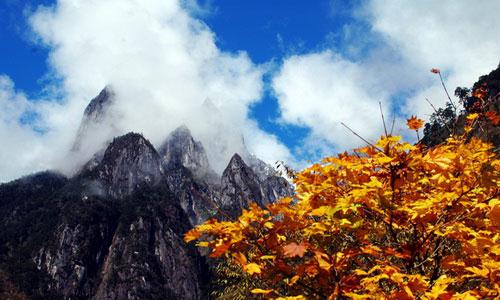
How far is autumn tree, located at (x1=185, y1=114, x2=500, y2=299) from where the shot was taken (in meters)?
4.35

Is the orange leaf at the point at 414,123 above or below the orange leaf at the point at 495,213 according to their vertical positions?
above

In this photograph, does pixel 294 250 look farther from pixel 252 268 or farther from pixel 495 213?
pixel 495 213

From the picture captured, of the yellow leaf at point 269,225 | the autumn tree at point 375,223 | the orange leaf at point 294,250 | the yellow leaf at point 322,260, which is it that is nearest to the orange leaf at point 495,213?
the autumn tree at point 375,223

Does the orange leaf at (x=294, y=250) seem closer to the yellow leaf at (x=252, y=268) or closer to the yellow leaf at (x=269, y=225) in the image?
the yellow leaf at (x=252, y=268)

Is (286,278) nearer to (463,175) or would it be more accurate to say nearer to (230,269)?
(463,175)

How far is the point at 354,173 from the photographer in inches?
192

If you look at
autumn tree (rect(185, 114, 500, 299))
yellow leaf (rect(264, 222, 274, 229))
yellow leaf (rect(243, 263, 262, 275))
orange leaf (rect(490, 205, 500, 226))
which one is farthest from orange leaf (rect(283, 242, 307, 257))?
orange leaf (rect(490, 205, 500, 226))

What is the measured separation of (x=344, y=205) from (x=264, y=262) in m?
1.27

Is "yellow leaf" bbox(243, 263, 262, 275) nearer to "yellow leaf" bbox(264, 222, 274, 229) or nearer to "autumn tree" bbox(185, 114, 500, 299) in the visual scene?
"autumn tree" bbox(185, 114, 500, 299)

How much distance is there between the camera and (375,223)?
18.0 feet

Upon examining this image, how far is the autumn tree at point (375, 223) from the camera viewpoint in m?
4.35

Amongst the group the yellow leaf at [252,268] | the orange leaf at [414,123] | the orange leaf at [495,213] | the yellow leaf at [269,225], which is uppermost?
the orange leaf at [414,123]

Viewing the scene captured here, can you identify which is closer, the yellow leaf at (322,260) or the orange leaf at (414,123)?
the yellow leaf at (322,260)

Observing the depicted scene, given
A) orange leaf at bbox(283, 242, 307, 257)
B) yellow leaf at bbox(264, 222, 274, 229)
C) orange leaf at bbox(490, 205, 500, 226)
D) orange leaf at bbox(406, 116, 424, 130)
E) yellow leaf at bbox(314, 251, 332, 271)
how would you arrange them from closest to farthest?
orange leaf at bbox(283, 242, 307, 257) → orange leaf at bbox(490, 205, 500, 226) → yellow leaf at bbox(314, 251, 332, 271) → yellow leaf at bbox(264, 222, 274, 229) → orange leaf at bbox(406, 116, 424, 130)
